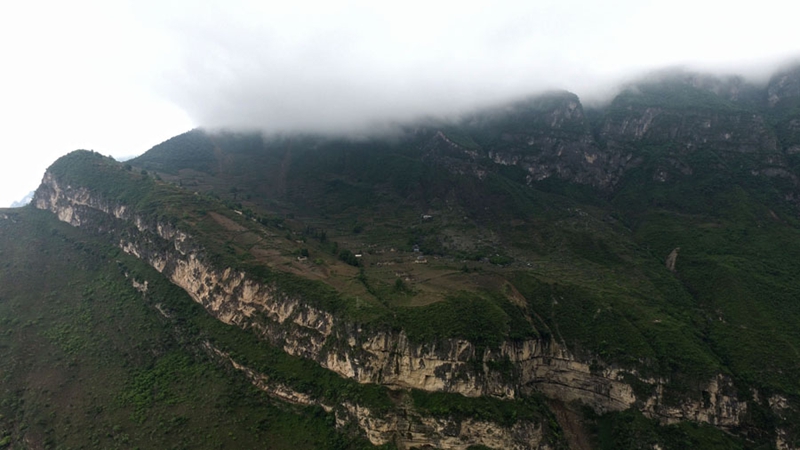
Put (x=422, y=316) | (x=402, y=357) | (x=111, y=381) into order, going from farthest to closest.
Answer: (x=422, y=316)
(x=402, y=357)
(x=111, y=381)

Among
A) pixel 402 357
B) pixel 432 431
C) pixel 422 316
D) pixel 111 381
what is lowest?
pixel 111 381

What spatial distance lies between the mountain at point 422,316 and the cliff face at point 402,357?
0.38 metres

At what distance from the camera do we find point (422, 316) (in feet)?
253

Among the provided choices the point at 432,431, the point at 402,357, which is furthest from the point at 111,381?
the point at 432,431

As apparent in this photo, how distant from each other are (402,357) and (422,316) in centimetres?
830

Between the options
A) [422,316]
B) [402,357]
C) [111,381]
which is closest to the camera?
[111,381]

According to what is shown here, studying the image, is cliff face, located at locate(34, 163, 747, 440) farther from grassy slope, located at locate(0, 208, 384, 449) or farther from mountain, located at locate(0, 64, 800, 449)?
grassy slope, located at locate(0, 208, 384, 449)

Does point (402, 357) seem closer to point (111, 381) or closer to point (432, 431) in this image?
point (432, 431)

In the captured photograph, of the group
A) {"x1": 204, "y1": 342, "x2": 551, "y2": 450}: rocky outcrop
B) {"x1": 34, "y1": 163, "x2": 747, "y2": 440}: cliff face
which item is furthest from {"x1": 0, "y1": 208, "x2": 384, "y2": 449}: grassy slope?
{"x1": 34, "y1": 163, "x2": 747, "y2": 440}: cliff face

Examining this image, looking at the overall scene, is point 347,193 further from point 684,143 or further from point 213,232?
point 684,143

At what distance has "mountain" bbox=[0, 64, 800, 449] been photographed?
68688 mm

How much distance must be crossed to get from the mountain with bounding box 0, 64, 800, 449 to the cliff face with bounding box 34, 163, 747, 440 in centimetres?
38

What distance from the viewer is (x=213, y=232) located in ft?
316

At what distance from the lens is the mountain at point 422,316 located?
2704 inches
